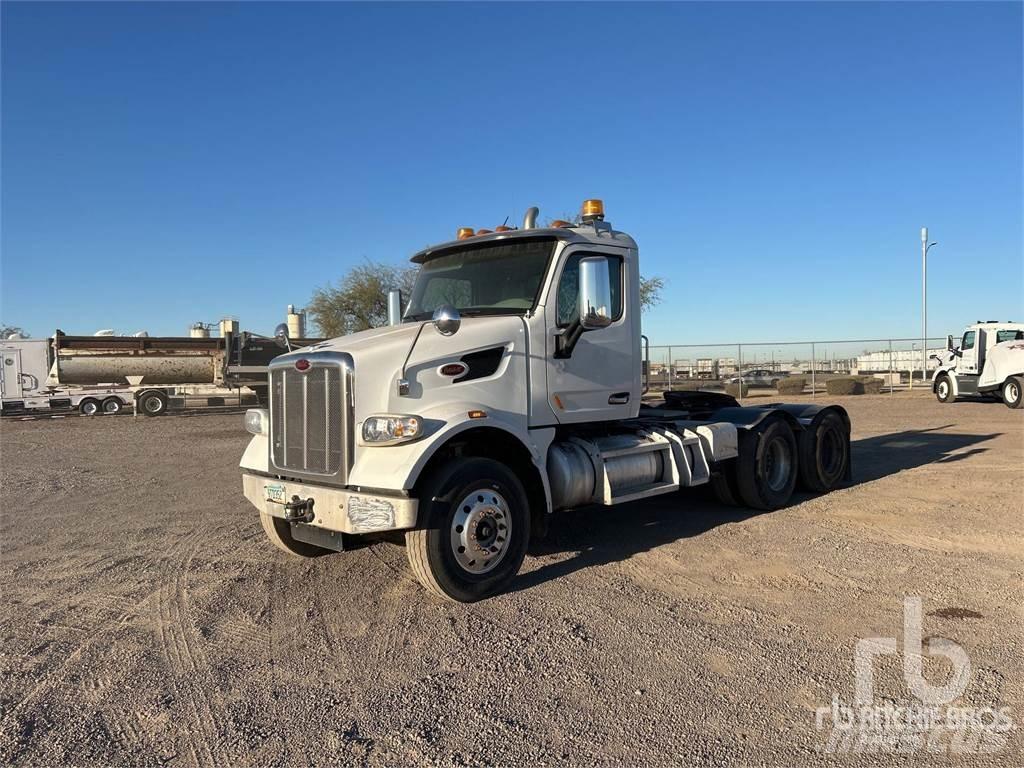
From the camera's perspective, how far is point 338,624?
4.68 meters

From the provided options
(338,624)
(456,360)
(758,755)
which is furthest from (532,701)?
(456,360)

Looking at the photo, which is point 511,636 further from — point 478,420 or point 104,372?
point 104,372

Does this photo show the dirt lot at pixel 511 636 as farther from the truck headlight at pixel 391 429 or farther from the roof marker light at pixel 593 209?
the roof marker light at pixel 593 209

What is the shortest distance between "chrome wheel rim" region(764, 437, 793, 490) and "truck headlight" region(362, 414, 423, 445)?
508 cm

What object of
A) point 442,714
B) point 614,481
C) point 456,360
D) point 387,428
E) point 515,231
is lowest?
point 442,714

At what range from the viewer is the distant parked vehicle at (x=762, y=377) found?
30.0 m

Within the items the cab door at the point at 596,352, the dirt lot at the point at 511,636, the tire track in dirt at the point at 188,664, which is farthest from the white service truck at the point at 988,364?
the tire track in dirt at the point at 188,664

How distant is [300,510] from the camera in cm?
512

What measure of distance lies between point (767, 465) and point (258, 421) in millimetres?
5670

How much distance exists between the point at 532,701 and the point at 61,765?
2.11 metres

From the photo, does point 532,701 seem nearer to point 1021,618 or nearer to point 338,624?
point 338,624

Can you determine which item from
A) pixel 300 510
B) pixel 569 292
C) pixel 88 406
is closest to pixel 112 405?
pixel 88 406

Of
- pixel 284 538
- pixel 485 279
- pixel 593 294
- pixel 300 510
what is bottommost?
pixel 284 538

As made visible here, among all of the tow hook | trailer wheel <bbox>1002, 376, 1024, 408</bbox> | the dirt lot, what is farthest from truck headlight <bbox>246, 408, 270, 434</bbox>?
trailer wheel <bbox>1002, 376, 1024, 408</bbox>
